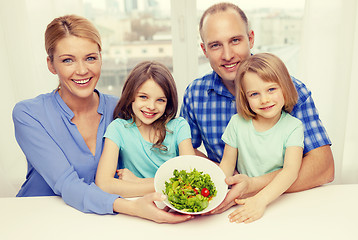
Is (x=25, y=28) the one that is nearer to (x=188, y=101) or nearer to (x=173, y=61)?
(x=173, y=61)

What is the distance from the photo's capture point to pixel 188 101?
1840 mm

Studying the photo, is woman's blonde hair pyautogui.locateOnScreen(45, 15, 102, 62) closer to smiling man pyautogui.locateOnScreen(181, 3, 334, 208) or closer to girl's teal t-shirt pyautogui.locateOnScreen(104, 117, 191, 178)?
girl's teal t-shirt pyautogui.locateOnScreen(104, 117, 191, 178)

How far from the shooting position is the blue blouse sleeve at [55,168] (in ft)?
4.17

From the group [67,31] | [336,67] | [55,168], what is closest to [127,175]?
[55,168]

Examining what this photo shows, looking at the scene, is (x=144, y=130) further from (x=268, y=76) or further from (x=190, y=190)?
(x=268, y=76)

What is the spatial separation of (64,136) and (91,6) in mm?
1512

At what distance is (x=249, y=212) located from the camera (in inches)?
46.6

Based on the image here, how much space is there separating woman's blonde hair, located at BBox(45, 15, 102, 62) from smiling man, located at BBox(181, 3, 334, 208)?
556 mm

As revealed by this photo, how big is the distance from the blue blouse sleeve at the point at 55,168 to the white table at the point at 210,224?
42mm

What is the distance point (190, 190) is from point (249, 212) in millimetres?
217

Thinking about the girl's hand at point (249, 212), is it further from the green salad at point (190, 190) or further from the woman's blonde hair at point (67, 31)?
the woman's blonde hair at point (67, 31)

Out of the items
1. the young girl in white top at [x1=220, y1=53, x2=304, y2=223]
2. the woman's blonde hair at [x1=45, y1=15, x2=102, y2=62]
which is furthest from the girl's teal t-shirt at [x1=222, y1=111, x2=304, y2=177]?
the woman's blonde hair at [x1=45, y1=15, x2=102, y2=62]

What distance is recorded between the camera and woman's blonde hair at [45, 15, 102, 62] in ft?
4.92

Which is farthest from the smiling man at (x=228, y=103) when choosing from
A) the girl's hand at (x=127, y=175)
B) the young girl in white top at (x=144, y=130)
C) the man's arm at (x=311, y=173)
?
the girl's hand at (x=127, y=175)
